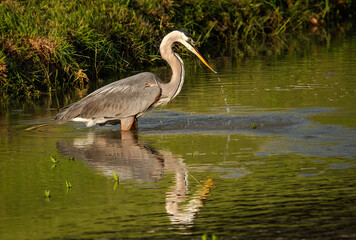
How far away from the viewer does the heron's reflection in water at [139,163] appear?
23.7 ft

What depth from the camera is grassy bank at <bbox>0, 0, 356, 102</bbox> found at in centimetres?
1489

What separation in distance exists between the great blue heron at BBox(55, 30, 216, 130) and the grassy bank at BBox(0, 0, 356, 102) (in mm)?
3072

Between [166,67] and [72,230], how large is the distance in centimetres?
1153

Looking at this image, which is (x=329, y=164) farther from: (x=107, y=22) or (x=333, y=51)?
(x=333, y=51)

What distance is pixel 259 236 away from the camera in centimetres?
618

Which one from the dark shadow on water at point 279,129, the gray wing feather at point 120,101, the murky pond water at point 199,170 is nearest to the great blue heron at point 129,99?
the gray wing feather at point 120,101

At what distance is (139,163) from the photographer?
9.05m

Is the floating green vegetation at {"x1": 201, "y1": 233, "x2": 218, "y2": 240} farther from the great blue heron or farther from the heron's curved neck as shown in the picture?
the heron's curved neck

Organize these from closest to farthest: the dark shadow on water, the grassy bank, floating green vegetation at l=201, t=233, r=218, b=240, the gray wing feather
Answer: floating green vegetation at l=201, t=233, r=218, b=240
the dark shadow on water
the gray wing feather
the grassy bank

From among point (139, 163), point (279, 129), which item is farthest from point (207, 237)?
point (279, 129)

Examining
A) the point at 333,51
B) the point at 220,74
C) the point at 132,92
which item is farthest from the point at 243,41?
the point at 132,92

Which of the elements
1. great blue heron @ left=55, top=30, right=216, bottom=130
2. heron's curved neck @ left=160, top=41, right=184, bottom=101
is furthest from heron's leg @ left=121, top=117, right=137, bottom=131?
heron's curved neck @ left=160, top=41, right=184, bottom=101

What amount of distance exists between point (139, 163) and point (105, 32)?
26.4 feet

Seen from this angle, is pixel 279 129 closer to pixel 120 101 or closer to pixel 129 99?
pixel 129 99
